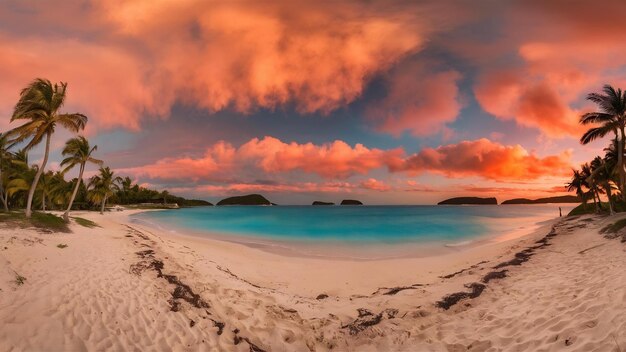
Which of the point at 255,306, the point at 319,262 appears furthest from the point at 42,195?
the point at 255,306

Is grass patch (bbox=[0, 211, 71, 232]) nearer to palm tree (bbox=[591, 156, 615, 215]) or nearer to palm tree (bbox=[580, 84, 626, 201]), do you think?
palm tree (bbox=[580, 84, 626, 201])

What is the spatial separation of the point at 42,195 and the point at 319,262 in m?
52.0

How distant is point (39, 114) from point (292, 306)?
→ 24171 mm

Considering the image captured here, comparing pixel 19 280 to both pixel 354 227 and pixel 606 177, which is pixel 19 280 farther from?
pixel 606 177

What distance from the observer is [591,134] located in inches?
948

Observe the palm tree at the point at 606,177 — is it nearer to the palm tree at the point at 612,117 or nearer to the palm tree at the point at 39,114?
the palm tree at the point at 612,117

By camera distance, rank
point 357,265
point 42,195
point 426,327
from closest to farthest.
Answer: point 426,327 < point 357,265 < point 42,195

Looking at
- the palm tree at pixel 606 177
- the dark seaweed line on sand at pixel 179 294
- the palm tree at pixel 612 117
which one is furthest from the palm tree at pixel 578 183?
the dark seaweed line on sand at pixel 179 294

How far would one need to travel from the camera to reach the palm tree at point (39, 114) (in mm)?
20031

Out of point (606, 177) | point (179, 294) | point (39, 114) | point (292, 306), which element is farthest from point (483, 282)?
point (606, 177)

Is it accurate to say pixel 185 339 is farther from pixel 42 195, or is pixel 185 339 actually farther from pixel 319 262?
pixel 42 195

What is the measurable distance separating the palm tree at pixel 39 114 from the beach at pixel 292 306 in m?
11.4

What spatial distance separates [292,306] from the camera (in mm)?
9141

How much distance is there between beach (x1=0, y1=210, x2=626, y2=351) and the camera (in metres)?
5.96
